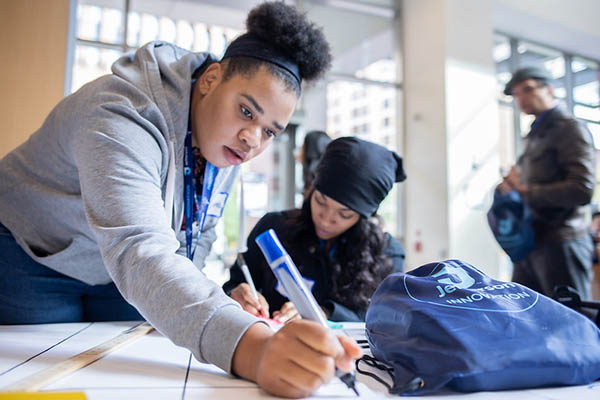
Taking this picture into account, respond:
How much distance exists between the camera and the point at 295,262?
1479 mm

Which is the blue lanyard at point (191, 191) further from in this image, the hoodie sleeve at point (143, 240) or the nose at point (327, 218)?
the nose at point (327, 218)

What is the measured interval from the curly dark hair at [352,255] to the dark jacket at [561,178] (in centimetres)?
94

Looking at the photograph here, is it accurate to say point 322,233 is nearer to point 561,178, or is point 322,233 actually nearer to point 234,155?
point 234,155

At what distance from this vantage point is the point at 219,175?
1.20 meters

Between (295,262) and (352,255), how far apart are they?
192 millimetres

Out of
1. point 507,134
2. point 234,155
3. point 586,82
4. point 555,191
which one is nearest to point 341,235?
point 234,155

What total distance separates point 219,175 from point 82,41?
3.14 meters

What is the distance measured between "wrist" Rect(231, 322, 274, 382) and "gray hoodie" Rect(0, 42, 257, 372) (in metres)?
0.01

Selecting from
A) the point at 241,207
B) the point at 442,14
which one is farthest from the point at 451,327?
the point at 442,14

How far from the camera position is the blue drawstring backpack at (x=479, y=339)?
537mm

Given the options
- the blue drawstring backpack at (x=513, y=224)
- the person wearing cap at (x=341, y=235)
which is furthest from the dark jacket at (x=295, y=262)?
the blue drawstring backpack at (x=513, y=224)

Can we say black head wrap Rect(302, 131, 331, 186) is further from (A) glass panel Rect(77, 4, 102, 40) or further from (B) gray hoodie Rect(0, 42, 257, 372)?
(A) glass panel Rect(77, 4, 102, 40)

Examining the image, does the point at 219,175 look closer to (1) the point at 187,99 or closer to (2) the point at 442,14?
(1) the point at 187,99

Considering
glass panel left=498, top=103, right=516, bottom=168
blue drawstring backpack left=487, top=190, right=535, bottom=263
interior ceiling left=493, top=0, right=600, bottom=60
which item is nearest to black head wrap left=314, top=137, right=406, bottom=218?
blue drawstring backpack left=487, top=190, right=535, bottom=263
